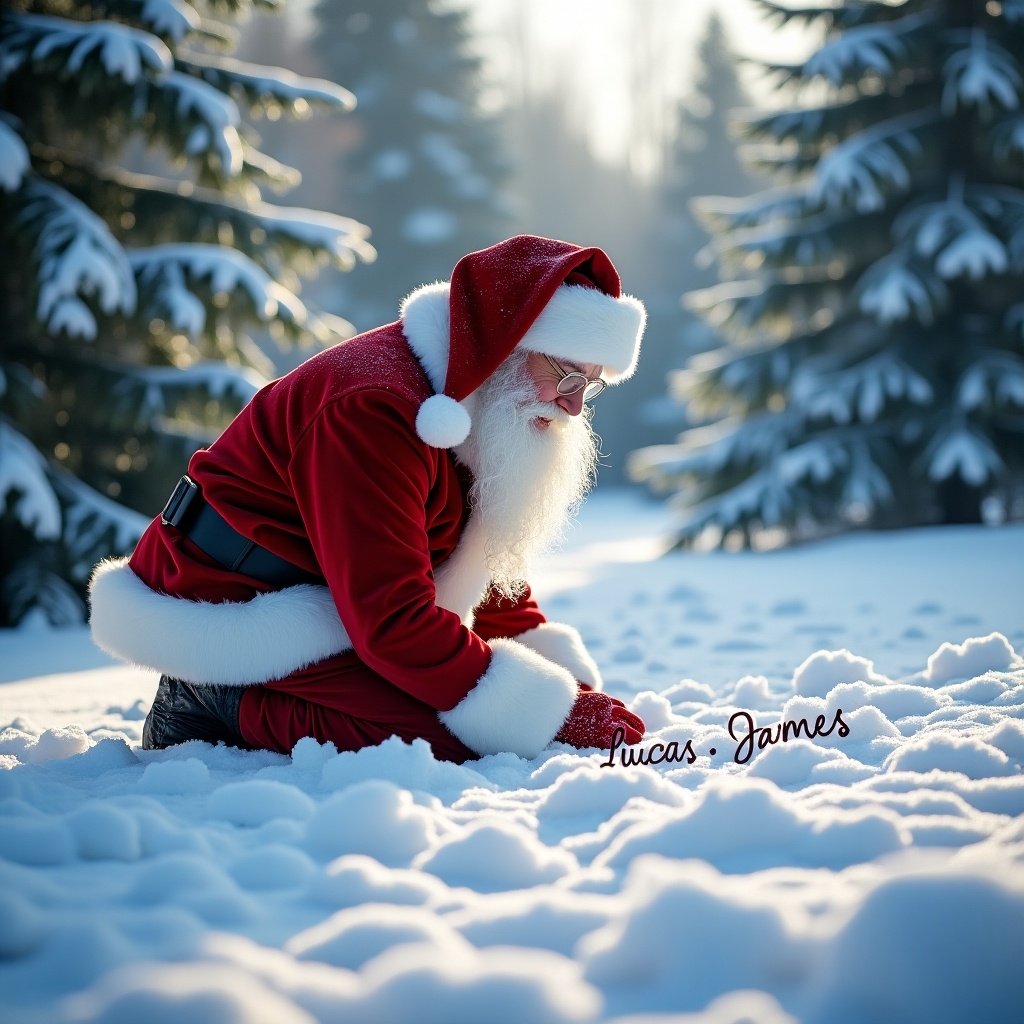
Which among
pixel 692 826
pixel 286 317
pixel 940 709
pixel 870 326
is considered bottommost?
pixel 692 826

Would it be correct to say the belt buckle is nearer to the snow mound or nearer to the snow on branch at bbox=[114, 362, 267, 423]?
the snow mound

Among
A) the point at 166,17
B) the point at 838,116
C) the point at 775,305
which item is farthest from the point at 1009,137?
the point at 166,17

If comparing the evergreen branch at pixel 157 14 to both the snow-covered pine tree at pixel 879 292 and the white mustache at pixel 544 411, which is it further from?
the snow-covered pine tree at pixel 879 292

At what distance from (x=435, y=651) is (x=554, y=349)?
2.78 ft

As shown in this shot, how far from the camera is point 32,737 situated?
2652mm

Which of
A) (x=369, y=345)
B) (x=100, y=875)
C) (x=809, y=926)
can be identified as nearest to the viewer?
(x=809, y=926)

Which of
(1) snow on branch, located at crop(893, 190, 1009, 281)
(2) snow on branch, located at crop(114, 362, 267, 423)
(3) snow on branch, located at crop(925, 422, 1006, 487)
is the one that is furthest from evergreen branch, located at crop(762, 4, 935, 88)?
(2) snow on branch, located at crop(114, 362, 267, 423)

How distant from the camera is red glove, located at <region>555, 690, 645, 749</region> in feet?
8.08

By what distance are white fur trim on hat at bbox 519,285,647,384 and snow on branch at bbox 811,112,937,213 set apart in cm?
616

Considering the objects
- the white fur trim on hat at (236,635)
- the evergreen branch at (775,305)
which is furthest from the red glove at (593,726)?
the evergreen branch at (775,305)

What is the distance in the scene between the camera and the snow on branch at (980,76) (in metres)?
7.52

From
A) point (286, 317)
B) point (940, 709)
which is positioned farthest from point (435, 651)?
point (286, 317)

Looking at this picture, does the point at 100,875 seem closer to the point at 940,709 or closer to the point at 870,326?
the point at 940,709

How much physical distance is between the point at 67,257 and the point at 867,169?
6.09 m
